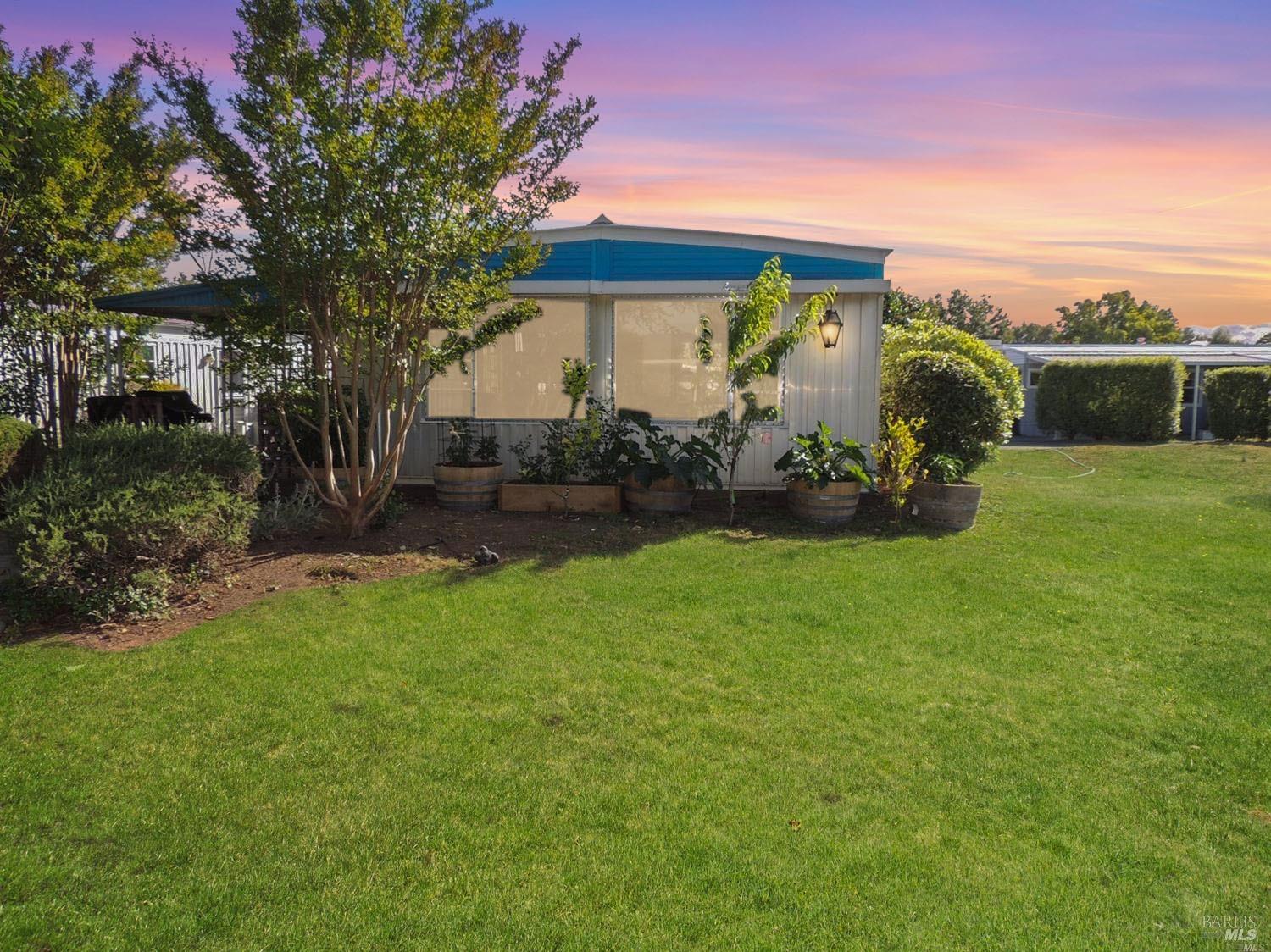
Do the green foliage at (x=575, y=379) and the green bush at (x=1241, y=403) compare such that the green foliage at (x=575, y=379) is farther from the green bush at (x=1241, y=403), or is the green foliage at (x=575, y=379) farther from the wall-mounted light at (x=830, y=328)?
the green bush at (x=1241, y=403)

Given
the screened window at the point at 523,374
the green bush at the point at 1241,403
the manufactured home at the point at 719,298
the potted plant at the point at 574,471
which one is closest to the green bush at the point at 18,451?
the manufactured home at the point at 719,298

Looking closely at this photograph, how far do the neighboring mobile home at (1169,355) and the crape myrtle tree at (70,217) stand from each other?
712 inches

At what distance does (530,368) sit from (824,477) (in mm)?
7867

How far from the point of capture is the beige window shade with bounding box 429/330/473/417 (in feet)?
32.8

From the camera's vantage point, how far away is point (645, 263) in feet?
30.1

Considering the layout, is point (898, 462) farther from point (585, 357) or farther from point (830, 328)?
point (585, 357)

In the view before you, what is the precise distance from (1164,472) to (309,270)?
13.0 m

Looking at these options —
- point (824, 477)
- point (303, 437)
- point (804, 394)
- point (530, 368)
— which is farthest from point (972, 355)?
point (530, 368)

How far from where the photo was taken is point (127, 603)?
499cm

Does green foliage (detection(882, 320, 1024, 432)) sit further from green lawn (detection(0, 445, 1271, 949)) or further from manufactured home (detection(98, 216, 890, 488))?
green lawn (detection(0, 445, 1271, 949))

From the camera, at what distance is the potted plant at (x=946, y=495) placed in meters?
8.34

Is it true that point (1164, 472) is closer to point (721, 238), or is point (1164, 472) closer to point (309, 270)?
point (721, 238)

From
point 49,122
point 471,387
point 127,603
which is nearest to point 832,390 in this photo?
point 471,387

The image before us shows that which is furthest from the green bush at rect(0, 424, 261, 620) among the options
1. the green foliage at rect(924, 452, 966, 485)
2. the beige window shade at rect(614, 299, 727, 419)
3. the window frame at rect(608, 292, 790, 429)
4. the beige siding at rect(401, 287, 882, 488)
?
the beige window shade at rect(614, 299, 727, 419)
